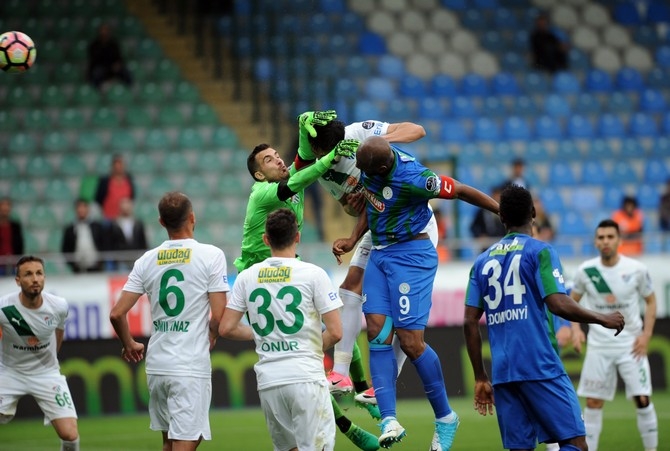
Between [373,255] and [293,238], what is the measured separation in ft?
4.96

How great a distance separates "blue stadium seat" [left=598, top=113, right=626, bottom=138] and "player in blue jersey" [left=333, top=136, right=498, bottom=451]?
553 inches

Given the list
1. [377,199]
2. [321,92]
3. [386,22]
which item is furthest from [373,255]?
[386,22]

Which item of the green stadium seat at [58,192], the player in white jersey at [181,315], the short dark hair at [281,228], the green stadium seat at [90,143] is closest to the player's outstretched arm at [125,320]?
the player in white jersey at [181,315]

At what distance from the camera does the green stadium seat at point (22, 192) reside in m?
19.6

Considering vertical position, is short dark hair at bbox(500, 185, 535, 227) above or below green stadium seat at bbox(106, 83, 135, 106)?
below

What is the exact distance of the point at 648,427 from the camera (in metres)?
10.8

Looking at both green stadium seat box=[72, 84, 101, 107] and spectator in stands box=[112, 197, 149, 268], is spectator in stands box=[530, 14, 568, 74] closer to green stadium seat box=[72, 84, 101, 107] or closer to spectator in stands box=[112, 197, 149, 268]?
green stadium seat box=[72, 84, 101, 107]

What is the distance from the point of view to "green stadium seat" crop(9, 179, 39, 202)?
64.2ft

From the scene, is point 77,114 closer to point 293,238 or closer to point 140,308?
point 140,308

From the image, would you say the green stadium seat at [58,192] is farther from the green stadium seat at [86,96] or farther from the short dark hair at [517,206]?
the short dark hair at [517,206]

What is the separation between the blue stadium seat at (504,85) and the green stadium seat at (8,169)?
29.2 ft

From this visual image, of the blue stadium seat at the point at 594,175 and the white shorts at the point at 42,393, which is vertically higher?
the blue stadium seat at the point at 594,175

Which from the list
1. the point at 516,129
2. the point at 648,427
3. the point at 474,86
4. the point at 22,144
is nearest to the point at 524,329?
the point at 648,427

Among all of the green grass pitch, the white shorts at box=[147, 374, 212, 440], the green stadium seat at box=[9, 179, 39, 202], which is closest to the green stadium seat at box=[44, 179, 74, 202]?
the green stadium seat at box=[9, 179, 39, 202]
